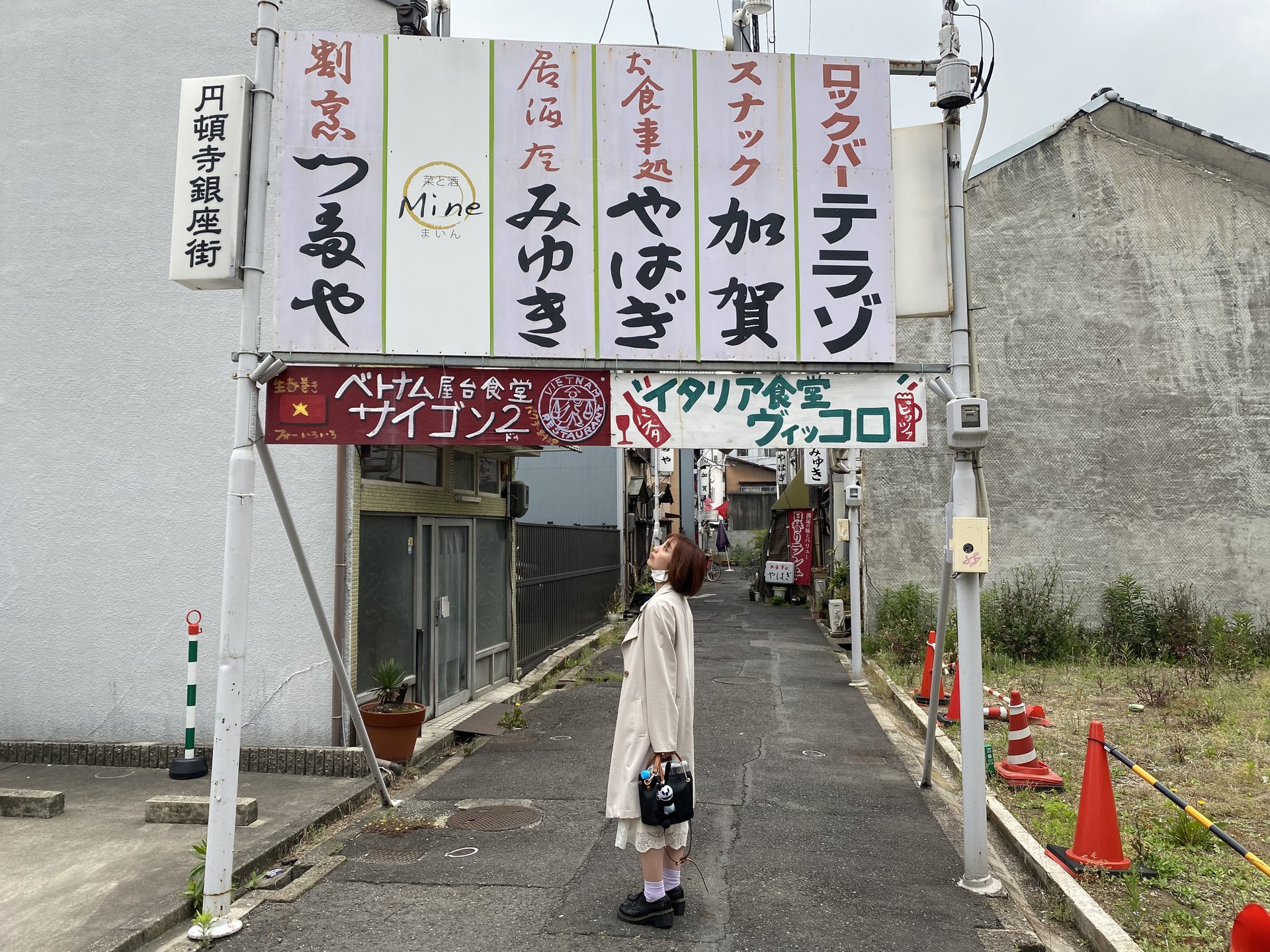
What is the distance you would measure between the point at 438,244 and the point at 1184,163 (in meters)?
14.0

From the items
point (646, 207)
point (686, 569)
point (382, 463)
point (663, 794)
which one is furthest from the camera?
point (382, 463)

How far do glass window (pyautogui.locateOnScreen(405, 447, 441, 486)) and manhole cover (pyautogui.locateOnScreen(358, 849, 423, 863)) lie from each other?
3916 millimetres

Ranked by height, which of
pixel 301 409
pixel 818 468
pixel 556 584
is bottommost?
pixel 556 584

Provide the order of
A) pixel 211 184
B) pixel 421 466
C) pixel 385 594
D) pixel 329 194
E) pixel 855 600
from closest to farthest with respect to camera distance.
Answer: pixel 211 184, pixel 329 194, pixel 385 594, pixel 421 466, pixel 855 600

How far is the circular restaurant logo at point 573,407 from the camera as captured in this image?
18.0 feet

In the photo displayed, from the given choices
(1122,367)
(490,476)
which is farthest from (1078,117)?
(490,476)

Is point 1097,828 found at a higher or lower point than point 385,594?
lower

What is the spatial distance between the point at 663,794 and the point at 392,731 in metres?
3.74

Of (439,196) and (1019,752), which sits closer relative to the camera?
(439,196)

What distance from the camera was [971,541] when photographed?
5.33 m

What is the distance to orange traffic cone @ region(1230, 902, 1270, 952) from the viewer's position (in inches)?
141

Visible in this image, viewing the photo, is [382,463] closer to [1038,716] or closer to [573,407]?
[573,407]

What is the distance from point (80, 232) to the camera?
7.91 metres

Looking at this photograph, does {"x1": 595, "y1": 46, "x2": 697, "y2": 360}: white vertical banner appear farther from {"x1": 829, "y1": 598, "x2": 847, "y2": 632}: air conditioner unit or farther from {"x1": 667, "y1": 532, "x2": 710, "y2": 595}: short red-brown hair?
{"x1": 829, "y1": 598, "x2": 847, "y2": 632}: air conditioner unit
